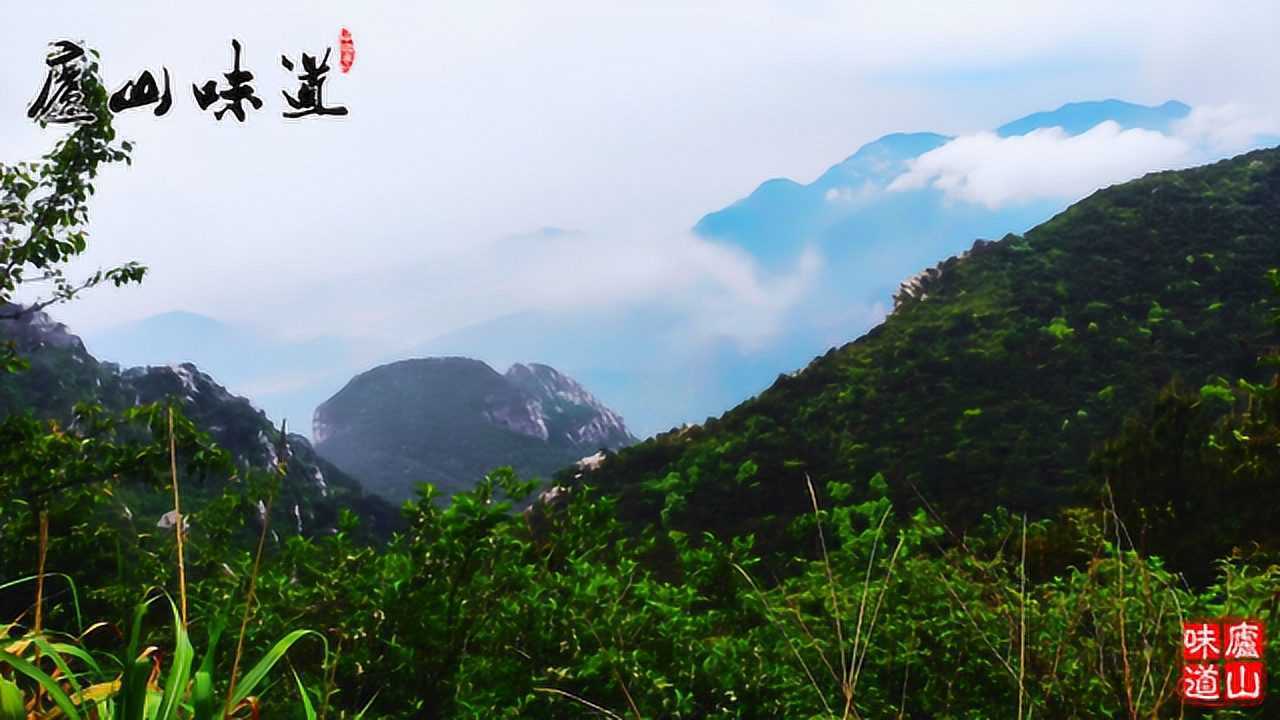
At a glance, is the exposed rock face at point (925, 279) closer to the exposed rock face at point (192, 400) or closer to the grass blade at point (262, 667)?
the exposed rock face at point (192, 400)

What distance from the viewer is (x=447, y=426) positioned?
95.1 meters

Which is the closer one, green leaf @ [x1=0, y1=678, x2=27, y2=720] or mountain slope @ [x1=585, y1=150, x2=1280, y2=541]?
green leaf @ [x1=0, y1=678, x2=27, y2=720]

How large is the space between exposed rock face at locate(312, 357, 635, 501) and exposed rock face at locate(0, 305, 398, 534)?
2898 centimetres

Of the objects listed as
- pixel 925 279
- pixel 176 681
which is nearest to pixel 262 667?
pixel 176 681

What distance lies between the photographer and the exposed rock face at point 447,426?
8938 cm

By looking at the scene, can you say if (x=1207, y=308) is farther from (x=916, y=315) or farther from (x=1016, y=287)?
(x=916, y=315)

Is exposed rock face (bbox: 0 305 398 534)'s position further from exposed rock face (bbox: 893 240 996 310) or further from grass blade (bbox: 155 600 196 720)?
grass blade (bbox: 155 600 196 720)

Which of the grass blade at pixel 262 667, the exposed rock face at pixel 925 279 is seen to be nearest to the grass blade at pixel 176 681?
the grass blade at pixel 262 667

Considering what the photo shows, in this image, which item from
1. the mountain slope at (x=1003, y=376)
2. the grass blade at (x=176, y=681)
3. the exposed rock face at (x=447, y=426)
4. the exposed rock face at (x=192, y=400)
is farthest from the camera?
the exposed rock face at (x=447, y=426)

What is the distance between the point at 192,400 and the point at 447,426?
53.7m

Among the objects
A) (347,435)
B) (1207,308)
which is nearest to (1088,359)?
(1207,308)

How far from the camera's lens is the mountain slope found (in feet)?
78.0

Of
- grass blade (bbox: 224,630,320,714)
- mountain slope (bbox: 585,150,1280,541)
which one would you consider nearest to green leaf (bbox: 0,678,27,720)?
grass blade (bbox: 224,630,320,714)

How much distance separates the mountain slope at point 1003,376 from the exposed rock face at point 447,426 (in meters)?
55.4
